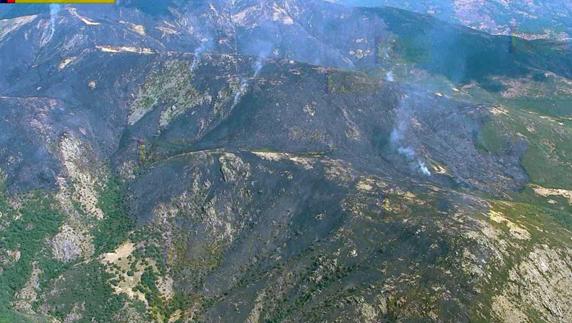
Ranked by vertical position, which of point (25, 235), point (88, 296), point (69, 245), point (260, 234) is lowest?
point (88, 296)

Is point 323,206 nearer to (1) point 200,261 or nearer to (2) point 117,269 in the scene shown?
(1) point 200,261

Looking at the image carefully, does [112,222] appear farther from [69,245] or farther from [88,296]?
[88,296]

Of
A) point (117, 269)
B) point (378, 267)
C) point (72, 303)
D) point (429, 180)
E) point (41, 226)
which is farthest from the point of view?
point (429, 180)

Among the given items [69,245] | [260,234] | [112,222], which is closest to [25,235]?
[69,245]

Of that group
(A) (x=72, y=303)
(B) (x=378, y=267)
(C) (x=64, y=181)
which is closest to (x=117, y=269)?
(A) (x=72, y=303)

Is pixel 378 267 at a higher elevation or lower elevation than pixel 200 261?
higher

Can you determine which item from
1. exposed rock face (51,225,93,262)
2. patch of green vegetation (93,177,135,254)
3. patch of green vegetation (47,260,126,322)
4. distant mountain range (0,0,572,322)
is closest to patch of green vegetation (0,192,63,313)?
distant mountain range (0,0,572,322)

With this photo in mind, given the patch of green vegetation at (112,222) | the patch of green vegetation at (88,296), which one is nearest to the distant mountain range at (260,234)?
the patch of green vegetation at (88,296)

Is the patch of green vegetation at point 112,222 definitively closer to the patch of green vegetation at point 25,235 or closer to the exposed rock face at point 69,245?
the exposed rock face at point 69,245
